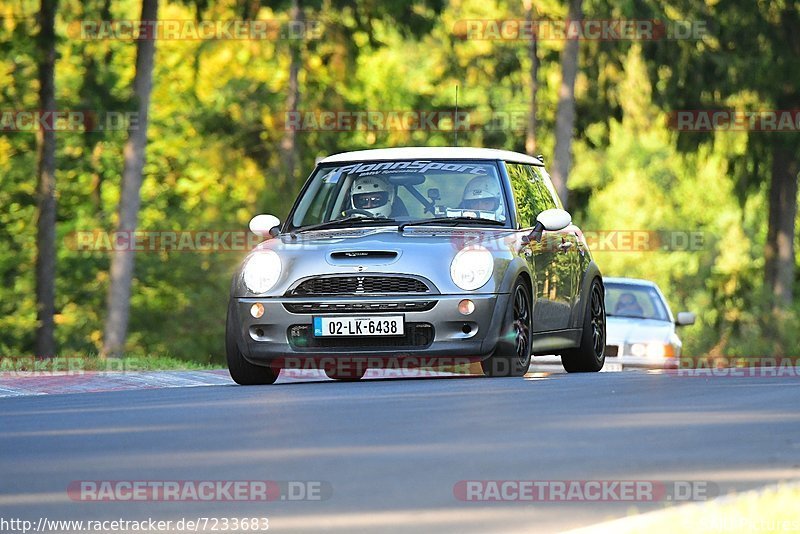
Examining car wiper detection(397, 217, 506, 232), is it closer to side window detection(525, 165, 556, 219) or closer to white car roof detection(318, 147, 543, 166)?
white car roof detection(318, 147, 543, 166)

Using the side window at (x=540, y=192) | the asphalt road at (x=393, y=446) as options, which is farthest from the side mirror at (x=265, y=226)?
the asphalt road at (x=393, y=446)

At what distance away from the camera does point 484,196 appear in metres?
15.6

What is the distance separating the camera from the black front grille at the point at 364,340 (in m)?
14.2

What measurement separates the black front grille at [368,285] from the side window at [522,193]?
167 centimetres

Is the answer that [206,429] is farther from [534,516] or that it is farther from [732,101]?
[732,101]

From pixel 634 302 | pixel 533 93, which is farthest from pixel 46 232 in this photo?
pixel 634 302

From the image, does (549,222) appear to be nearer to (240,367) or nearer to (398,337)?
(398,337)

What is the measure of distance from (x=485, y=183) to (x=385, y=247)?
1639 millimetres

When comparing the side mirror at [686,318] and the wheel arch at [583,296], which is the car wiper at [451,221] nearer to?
the wheel arch at [583,296]

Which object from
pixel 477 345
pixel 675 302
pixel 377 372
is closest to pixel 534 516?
pixel 477 345

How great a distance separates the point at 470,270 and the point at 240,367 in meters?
1.93

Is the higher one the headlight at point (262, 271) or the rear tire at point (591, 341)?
the headlight at point (262, 271)

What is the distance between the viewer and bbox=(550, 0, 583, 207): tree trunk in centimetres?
3884

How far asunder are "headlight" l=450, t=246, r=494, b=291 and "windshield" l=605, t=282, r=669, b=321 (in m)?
10.8
